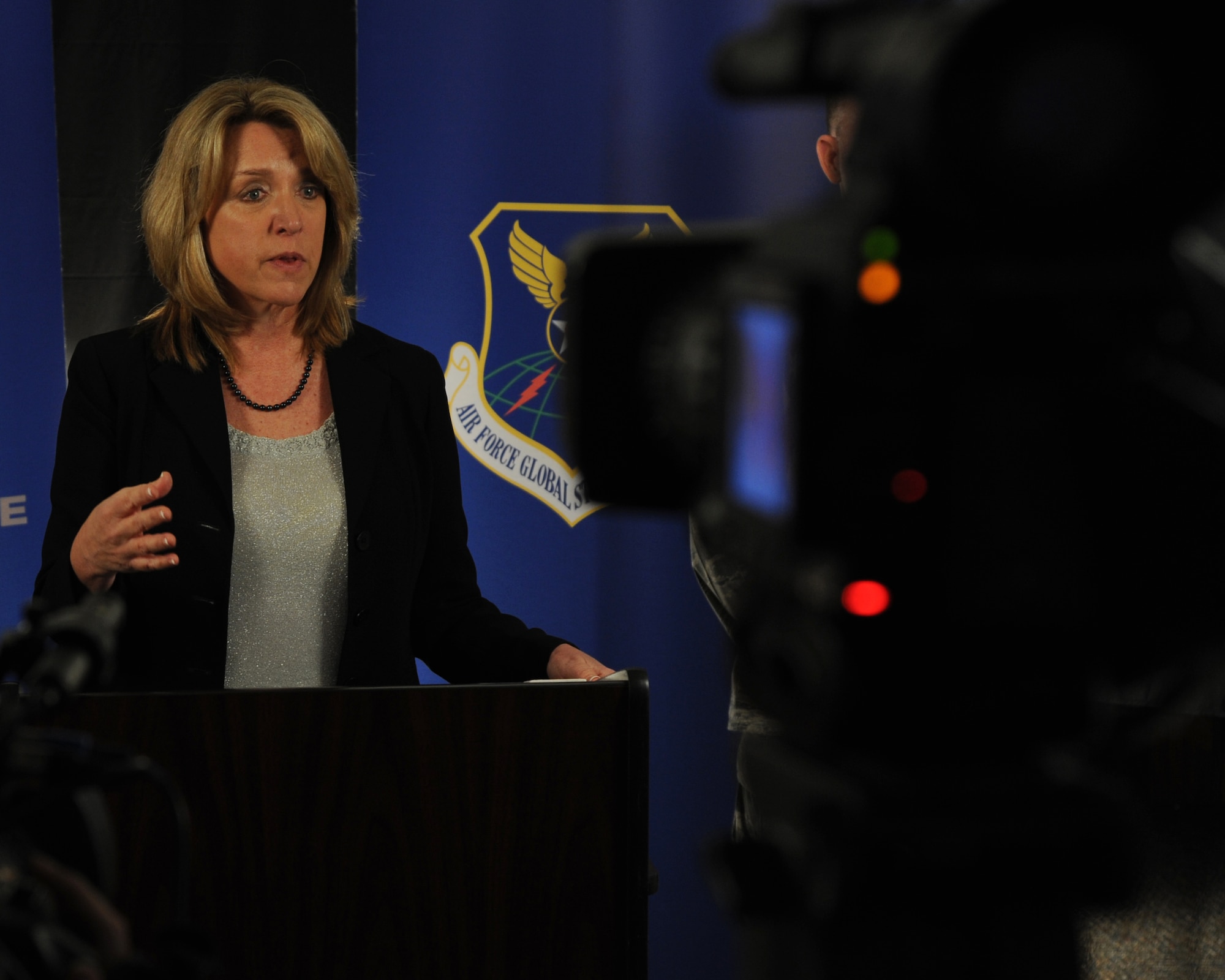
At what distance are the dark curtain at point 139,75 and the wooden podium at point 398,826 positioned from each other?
4.33ft

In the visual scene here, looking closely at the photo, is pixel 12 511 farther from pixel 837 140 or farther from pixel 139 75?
pixel 837 140

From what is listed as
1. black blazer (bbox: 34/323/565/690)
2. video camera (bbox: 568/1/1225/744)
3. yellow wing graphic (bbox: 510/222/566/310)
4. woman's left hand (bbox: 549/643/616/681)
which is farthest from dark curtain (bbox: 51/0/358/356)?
video camera (bbox: 568/1/1225/744)

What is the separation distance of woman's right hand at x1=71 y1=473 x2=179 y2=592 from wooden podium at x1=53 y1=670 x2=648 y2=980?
138 millimetres

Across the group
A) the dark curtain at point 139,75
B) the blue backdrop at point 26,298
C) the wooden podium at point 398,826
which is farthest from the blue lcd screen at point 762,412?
the blue backdrop at point 26,298

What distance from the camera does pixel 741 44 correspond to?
0.64 meters

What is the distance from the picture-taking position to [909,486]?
0.59 meters

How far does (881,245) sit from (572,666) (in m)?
0.92

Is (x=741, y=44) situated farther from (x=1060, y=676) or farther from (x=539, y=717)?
(x=539, y=717)

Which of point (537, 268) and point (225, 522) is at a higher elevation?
point (537, 268)

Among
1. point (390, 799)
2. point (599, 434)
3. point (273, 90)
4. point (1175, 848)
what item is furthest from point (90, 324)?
point (1175, 848)

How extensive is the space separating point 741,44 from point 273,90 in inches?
49.0

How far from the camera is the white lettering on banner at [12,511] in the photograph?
7.64 ft

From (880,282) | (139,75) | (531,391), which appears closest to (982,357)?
(880,282)

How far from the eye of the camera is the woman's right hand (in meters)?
1.17
